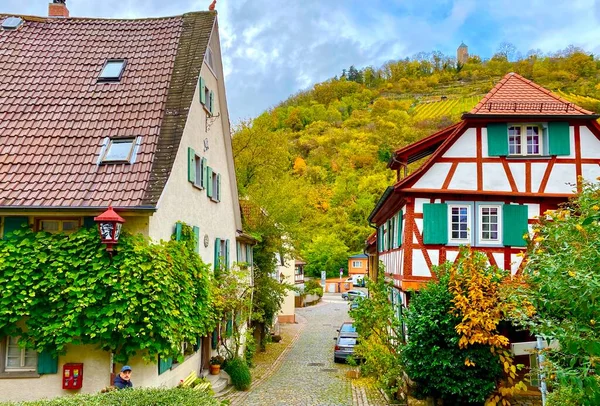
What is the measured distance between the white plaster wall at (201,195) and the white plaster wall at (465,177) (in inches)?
294

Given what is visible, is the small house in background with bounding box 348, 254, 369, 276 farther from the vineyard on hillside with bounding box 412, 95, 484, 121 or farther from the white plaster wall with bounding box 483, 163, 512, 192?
the white plaster wall with bounding box 483, 163, 512, 192

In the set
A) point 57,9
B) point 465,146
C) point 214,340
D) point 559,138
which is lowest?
point 214,340

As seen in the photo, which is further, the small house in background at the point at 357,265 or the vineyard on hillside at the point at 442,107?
the vineyard on hillside at the point at 442,107

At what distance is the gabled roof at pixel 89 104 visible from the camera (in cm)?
1091

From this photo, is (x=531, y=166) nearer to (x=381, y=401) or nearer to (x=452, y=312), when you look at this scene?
(x=452, y=312)

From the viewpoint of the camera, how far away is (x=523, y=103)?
16.1 meters

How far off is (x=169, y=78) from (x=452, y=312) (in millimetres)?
9444

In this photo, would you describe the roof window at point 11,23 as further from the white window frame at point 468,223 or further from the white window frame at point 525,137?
the white window frame at point 525,137

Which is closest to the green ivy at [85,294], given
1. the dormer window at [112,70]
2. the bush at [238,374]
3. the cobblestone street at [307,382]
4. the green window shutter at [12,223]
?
the green window shutter at [12,223]

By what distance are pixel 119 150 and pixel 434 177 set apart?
903 cm

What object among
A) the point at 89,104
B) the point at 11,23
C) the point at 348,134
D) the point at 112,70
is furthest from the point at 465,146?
the point at 348,134

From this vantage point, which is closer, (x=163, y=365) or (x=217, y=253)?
(x=163, y=365)

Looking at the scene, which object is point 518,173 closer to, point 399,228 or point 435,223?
point 435,223

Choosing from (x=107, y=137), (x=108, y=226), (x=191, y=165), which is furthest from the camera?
(x=191, y=165)
